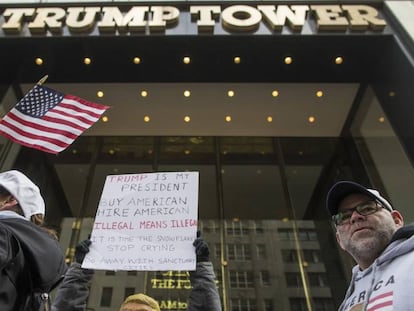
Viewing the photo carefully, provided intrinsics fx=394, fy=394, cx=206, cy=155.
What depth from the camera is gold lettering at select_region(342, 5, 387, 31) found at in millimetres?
7426

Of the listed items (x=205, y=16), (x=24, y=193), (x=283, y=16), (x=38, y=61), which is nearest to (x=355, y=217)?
(x=24, y=193)

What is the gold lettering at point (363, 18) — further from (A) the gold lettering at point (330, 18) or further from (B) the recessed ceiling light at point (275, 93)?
(B) the recessed ceiling light at point (275, 93)

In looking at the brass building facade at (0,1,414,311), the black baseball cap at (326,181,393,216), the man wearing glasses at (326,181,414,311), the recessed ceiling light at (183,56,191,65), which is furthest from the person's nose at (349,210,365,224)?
the recessed ceiling light at (183,56,191,65)

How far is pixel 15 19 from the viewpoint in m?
7.69

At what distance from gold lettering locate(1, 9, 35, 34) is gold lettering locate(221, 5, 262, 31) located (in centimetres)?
391

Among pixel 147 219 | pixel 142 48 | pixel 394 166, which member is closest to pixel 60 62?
pixel 142 48

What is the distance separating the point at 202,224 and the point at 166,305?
199 centimetres

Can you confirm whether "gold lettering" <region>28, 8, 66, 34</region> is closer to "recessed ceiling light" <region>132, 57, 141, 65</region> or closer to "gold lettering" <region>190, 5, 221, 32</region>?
"recessed ceiling light" <region>132, 57, 141, 65</region>

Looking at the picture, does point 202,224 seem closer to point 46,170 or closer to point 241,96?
point 241,96

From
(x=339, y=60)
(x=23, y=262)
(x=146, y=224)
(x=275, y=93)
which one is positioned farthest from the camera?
(x=275, y=93)

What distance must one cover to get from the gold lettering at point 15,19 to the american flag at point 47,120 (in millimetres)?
3623

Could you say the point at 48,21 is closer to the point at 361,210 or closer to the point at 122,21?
the point at 122,21

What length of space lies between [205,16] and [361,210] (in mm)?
6416

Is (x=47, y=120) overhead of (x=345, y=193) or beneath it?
overhead
